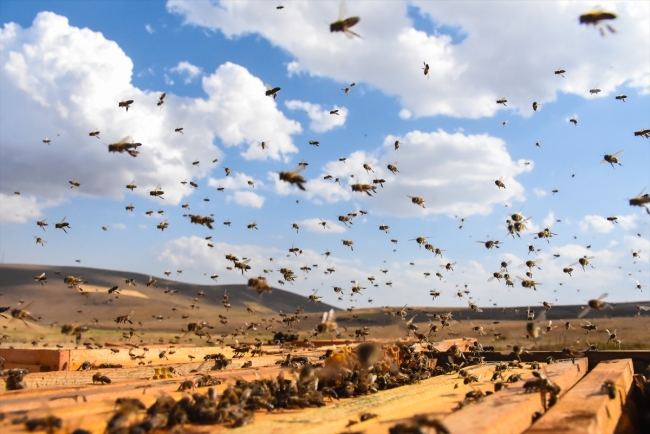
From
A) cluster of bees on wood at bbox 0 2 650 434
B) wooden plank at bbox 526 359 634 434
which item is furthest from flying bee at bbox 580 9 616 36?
wooden plank at bbox 526 359 634 434

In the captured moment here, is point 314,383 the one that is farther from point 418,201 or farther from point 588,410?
point 418,201

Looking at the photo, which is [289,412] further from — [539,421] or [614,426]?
[614,426]

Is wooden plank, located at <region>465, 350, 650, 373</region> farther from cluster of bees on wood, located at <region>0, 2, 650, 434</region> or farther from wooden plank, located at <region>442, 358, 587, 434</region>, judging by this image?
wooden plank, located at <region>442, 358, 587, 434</region>

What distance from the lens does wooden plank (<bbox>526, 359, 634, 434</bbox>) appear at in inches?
140

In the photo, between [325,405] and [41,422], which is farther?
[325,405]

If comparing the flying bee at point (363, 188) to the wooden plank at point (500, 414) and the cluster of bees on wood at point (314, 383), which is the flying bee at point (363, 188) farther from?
the wooden plank at point (500, 414)

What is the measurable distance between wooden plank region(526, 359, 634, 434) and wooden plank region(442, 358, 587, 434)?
5.0 inches

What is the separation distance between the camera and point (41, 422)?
345cm

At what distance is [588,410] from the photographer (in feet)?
13.0

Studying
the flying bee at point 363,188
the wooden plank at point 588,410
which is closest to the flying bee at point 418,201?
the flying bee at point 363,188

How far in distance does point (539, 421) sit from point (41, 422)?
3687 mm

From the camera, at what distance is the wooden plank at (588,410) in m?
3.55

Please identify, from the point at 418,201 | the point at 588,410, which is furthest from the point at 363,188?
the point at 588,410

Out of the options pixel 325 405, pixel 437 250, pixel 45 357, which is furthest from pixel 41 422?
Answer: pixel 437 250
